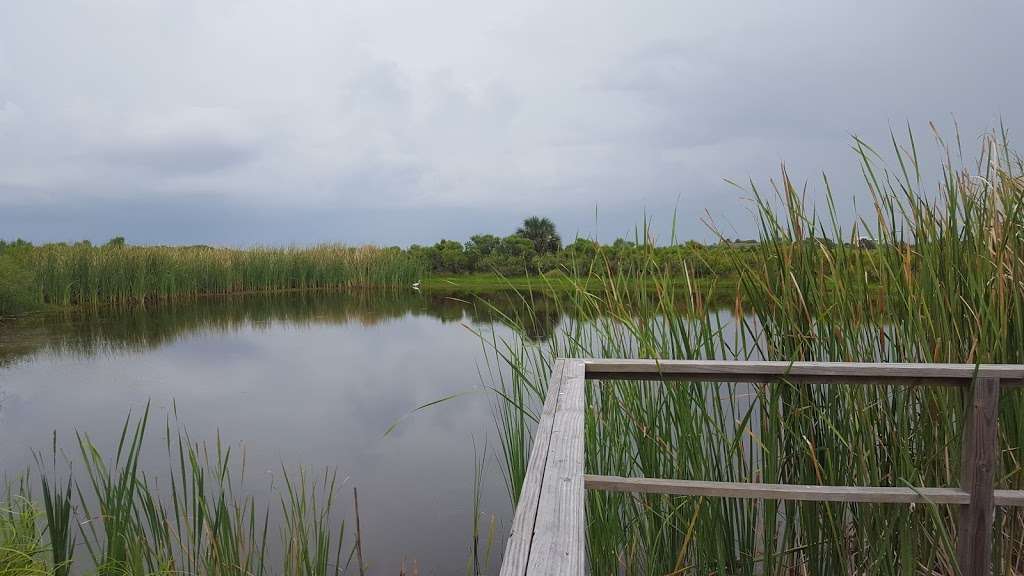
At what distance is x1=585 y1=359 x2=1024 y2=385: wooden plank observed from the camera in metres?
1.28

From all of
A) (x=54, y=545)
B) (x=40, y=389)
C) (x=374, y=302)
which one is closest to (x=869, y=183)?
(x=54, y=545)

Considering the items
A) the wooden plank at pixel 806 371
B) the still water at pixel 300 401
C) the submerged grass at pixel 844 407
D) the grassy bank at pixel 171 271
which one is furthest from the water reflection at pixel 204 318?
the wooden plank at pixel 806 371

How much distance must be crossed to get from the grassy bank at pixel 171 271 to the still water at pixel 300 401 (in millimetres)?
1028

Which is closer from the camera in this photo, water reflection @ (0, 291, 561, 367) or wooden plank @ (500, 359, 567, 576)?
wooden plank @ (500, 359, 567, 576)

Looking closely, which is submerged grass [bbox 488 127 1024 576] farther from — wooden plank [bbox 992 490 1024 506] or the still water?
the still water

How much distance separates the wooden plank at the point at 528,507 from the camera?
0.58 metres

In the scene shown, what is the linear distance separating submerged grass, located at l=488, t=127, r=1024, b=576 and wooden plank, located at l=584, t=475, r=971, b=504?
0.71ft

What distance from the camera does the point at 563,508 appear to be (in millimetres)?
694

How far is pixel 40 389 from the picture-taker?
20.0 feet

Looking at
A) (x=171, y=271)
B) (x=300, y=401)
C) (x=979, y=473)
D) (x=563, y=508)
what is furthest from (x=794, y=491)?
(x=171, y=271)

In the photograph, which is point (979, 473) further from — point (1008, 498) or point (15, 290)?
point (15, 290)

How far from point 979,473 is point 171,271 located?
49.8 feet

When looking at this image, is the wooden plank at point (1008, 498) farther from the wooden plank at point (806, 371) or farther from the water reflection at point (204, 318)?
the water reflection at point (204, 318)

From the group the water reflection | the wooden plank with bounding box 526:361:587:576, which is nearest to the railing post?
the wooden plank with bounding box 526:361:587:576
